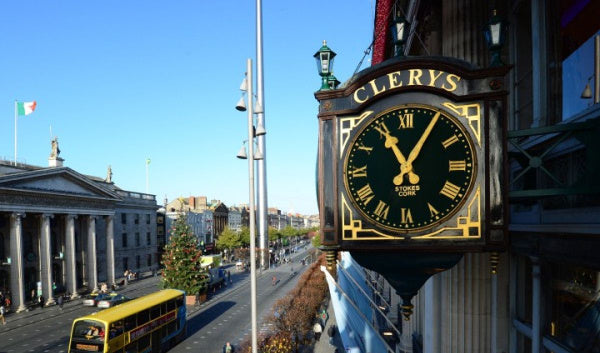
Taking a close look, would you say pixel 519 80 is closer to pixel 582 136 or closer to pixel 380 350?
pixel 582 136

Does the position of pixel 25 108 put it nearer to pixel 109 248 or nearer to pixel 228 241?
pixel 109 248

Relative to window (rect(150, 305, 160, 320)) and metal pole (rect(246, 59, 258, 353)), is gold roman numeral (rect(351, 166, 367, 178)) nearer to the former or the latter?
metal pole (rect(246, 59, 258, 353))

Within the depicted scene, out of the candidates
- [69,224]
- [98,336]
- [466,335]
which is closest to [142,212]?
[69,224]

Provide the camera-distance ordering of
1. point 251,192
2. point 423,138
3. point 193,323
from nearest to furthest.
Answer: point 423,138
point 251,192
point 193,323

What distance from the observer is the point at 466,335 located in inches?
248

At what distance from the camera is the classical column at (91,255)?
157 feet

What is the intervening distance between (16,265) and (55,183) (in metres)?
10.3

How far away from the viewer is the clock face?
407 cm

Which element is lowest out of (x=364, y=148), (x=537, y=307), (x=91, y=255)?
(x=91, y=255)

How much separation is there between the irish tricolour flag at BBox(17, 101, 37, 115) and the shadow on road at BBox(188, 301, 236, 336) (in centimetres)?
3142

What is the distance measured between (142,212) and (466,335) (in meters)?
65.2

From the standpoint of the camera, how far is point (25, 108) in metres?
42.8

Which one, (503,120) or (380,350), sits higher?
(503,120)

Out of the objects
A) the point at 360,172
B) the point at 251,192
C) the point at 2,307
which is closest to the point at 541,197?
the point at 360,172
